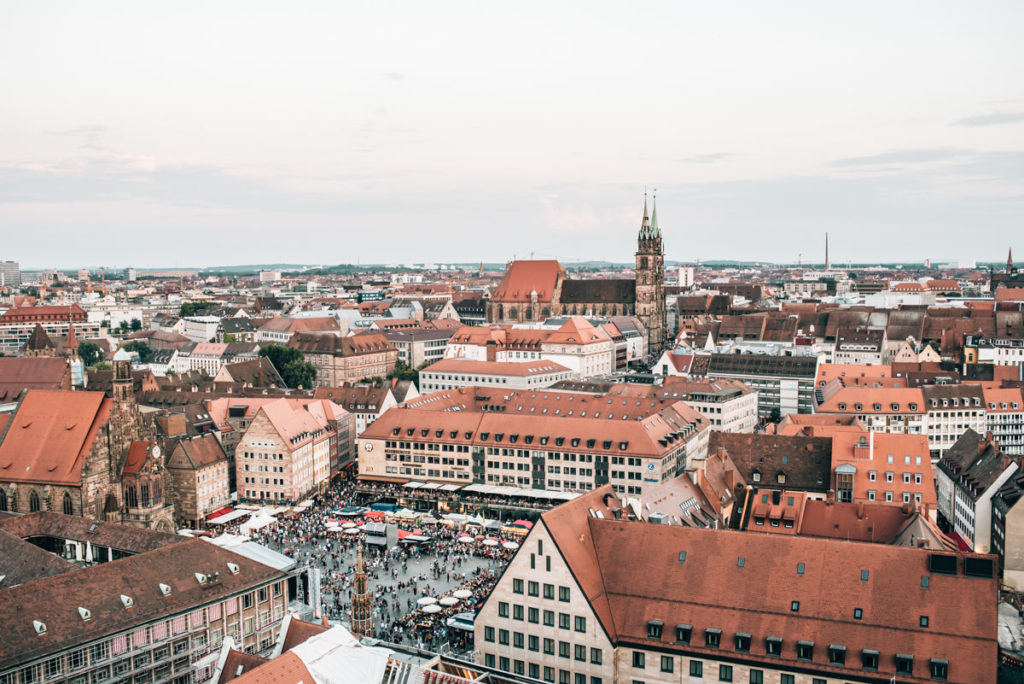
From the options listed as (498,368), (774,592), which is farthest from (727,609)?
(498,368)

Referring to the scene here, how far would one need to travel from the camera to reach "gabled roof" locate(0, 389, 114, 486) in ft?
273

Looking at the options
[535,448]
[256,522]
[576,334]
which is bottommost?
[256,522]

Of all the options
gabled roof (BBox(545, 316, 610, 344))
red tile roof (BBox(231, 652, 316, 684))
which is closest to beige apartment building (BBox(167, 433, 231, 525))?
red tile roof (BBox(231, 652, 316, 684))

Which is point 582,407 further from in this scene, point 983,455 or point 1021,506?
point 1021,506

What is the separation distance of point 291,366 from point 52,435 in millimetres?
84423

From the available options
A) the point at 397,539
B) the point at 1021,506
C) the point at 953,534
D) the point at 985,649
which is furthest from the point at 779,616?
the point at 953,534

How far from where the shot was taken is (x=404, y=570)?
78.9 metres

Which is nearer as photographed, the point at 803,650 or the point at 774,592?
the point at 803,650

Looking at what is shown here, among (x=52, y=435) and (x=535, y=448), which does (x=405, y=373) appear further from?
(x=52, y=435)

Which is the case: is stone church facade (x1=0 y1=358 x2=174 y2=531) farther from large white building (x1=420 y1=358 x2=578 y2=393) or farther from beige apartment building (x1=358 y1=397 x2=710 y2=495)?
large white building (x1=420 y1=358 x2=578 y2=393)

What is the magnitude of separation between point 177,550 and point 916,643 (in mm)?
39620

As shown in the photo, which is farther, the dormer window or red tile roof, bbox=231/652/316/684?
the dormer window

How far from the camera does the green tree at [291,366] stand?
16975cm

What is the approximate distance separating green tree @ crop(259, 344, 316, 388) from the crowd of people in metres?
72.8
